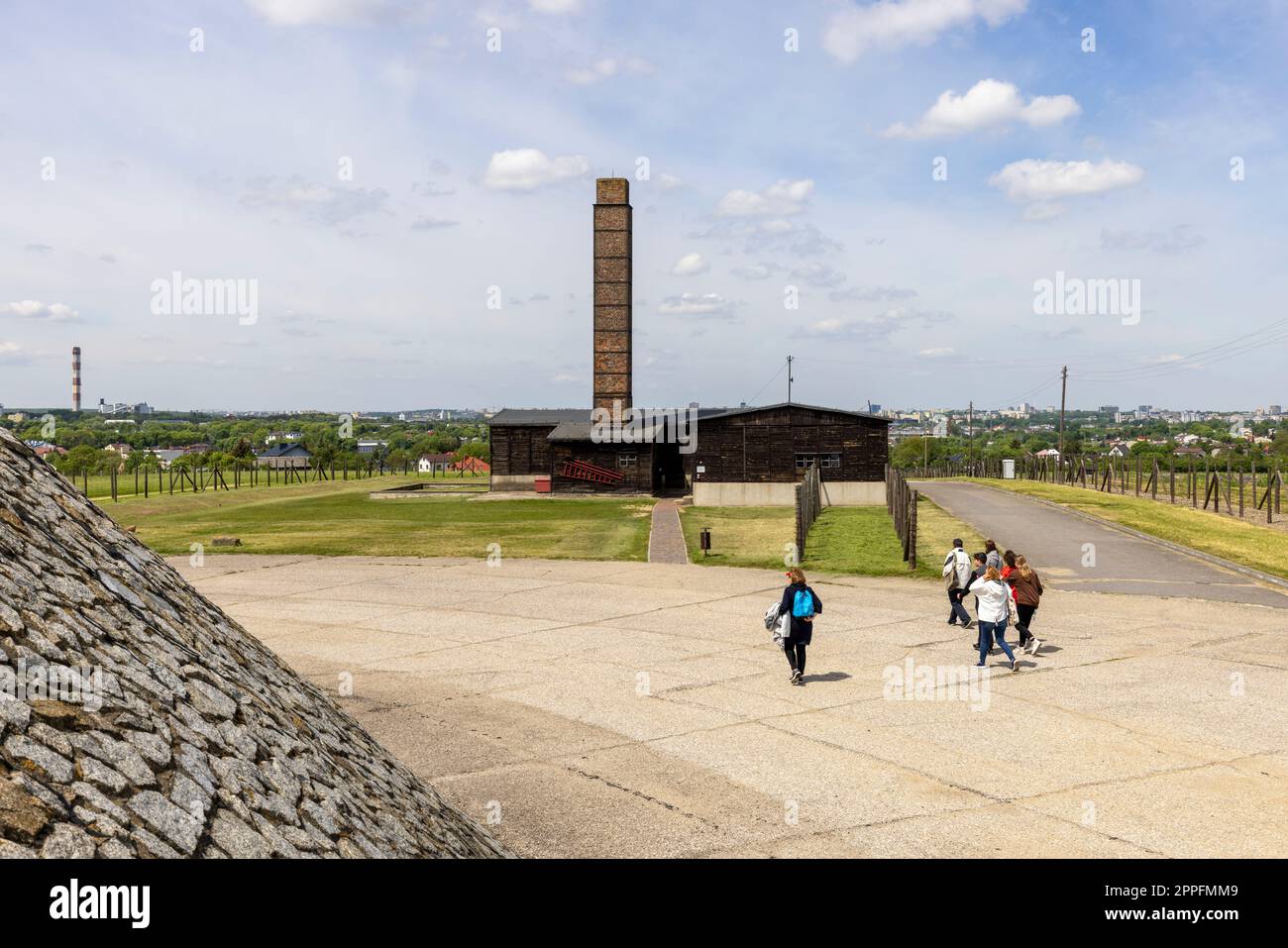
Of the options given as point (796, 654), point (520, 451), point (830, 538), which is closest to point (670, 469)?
point (520, 451)

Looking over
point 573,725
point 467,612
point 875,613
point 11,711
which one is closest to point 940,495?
point 875,613

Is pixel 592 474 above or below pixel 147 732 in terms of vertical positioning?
above

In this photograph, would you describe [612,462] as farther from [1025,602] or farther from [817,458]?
[1025,602]

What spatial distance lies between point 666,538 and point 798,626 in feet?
60.1

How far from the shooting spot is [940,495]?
4659 cm

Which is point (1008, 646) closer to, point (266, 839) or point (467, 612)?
point (467, 612)

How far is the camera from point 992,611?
1388cm

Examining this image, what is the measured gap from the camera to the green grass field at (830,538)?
81.0 feet

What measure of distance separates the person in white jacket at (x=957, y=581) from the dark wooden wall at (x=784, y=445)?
85.8 ft

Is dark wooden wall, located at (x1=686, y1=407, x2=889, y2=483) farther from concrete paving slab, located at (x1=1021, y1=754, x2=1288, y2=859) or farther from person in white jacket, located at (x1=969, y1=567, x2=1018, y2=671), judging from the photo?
concrete paving slab, located at (x1=1021, y1=754, x2=1288, y2=859)

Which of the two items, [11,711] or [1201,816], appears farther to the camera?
[1201,816]

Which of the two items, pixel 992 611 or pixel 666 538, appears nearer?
pixel 992 611

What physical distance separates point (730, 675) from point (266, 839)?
32.5 ft
